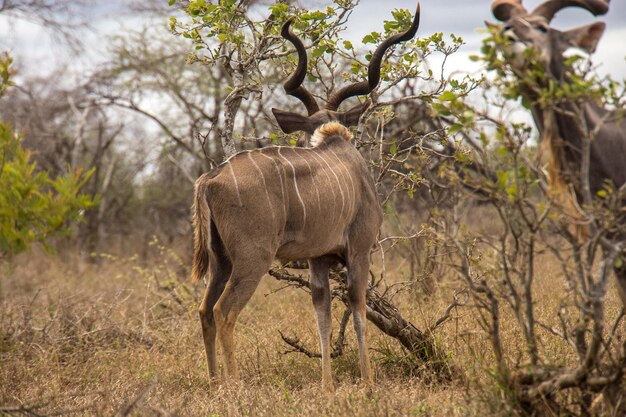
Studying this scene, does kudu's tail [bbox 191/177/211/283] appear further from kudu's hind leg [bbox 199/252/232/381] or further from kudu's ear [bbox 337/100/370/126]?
kudu's ear [bbox 337/100/370/126]

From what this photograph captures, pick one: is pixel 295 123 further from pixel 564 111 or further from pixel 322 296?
pixel 564 111

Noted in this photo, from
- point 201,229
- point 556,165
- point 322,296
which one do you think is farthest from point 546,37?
point 322,296

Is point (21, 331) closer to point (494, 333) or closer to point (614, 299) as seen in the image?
point (494, 333)

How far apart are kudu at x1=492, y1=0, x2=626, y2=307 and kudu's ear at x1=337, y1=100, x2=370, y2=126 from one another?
5.98 ft

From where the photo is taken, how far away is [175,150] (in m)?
11.5

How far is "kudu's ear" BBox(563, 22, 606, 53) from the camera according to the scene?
105 inches

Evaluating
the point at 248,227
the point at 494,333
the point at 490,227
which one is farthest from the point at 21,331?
the point at 490,227

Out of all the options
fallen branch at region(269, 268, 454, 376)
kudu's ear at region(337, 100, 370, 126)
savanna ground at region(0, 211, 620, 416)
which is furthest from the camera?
kudu's ear at region(337, 100, 370, 126)

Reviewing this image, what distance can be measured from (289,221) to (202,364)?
1.21 meters

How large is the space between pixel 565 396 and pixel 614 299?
246 centimetres

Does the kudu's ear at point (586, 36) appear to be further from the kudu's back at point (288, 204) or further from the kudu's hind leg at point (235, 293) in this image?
the kudu's hind leg at point (235, 293)

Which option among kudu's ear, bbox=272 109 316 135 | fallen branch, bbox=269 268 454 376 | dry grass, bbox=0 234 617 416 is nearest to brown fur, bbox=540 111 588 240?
dry grass, bbox=0 234 617 416

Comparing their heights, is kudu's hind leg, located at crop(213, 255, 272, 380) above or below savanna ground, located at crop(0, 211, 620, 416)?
above

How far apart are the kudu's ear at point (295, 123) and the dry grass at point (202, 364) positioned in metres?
0.97
